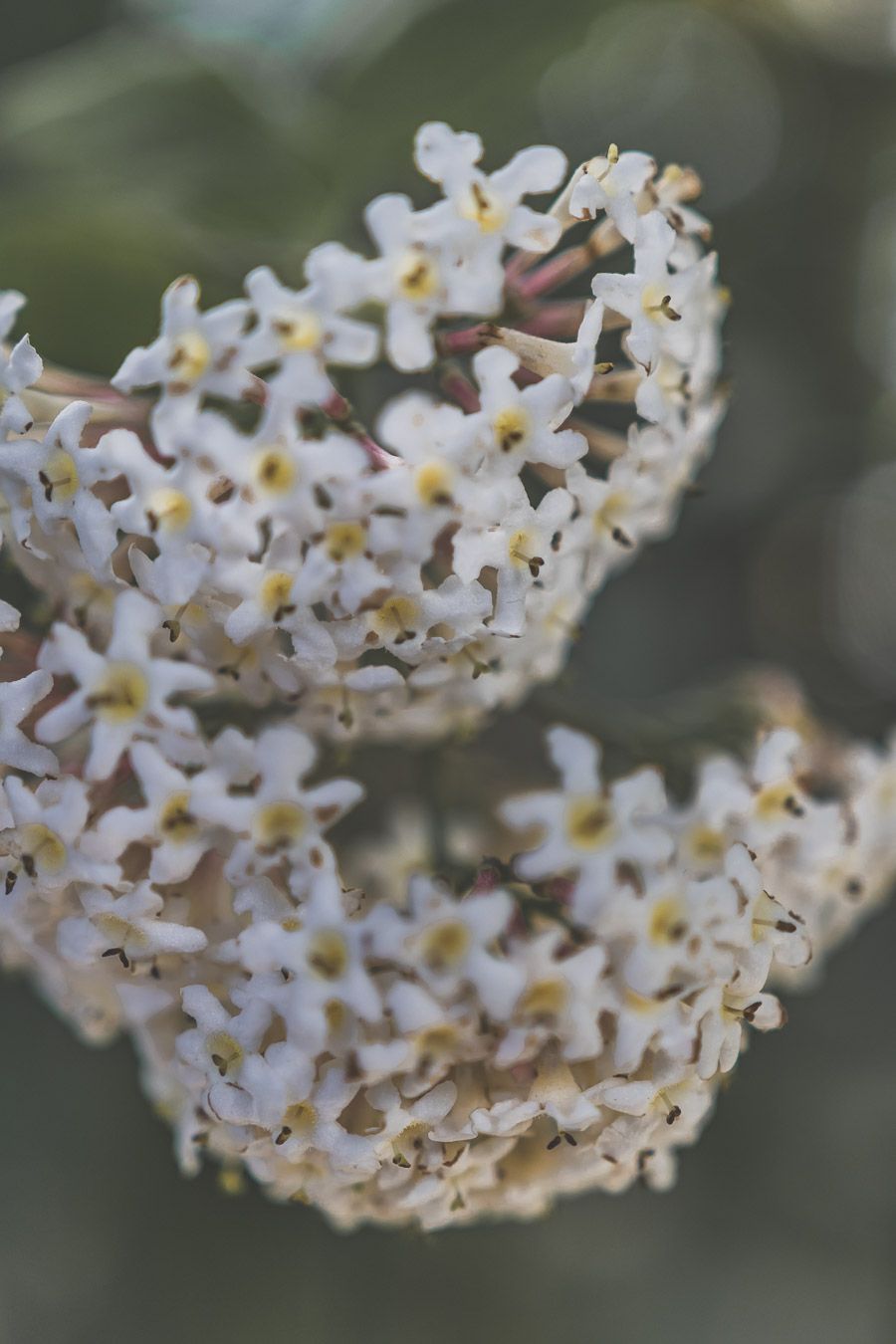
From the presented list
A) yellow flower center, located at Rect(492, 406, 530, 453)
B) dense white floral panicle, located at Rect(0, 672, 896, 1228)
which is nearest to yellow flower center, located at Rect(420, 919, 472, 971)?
dense white floral panicle, located at Rect(0, 672, 896, 1228)

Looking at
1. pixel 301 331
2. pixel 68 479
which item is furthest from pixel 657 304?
pixel 68 479

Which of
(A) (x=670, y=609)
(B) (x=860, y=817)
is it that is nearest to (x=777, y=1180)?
(A) (x=670, y=609)

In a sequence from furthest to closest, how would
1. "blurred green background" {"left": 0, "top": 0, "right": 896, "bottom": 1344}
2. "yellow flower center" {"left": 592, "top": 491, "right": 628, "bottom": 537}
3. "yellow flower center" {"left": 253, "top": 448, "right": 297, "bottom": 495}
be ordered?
1. "blurred green background" {"left": 0, "top": 0, "right": 896, "bottom": 1344}
2. "yellow flower center" {"left": 592, "top": 491, "right": 628, "bottom": 537}
3. "yellow flower center" {"left": 253, "top": 448, "right": 297, "bottom": 495}

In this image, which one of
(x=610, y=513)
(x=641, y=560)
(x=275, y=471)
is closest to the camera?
(x=275, y=471)

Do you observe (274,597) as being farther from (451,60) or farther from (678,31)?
(678,31)

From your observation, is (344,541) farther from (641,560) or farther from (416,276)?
(641,560)

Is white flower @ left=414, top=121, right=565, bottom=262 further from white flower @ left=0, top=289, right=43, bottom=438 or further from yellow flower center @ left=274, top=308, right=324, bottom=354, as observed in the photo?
white flower @ left=0, top=289, right=43, bottom=438

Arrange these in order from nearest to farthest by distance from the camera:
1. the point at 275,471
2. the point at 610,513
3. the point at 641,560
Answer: the point at 275,471, the point at 610,513, the point at 641,560
